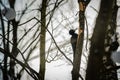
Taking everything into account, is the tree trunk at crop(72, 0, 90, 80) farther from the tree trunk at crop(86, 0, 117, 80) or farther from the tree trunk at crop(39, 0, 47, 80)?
the tree trunk at crop(39, 0, 47, 80)

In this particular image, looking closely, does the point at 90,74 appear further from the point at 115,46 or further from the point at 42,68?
the point at 42,68

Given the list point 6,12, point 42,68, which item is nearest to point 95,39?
point 6,12

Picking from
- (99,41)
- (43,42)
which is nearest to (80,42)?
(99,41)

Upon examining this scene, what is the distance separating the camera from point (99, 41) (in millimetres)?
2277

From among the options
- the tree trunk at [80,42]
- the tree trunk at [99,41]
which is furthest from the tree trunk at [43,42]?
the tree trunk at [99,41]

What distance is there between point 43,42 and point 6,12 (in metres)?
2.38

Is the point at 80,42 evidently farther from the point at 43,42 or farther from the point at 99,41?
the point at 43,42

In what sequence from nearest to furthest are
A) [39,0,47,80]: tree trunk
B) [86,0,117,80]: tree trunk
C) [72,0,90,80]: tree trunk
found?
[86,0,117,80]: tree trunk, [72,0,90,80]: tree trunk, [39,0,47,80]: tree trunk

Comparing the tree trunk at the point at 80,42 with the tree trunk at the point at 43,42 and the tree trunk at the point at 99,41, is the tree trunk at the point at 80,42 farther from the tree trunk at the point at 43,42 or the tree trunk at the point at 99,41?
the tree trunk at the point at 43,42

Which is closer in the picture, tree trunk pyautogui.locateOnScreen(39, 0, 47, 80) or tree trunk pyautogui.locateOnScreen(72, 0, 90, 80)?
tree trunk pyautogui.locateOnScreen(72, 0, 90, 80)

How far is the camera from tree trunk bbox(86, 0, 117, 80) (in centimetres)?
227

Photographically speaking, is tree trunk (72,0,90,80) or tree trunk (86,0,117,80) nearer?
tree trunk (86,0,117,80)

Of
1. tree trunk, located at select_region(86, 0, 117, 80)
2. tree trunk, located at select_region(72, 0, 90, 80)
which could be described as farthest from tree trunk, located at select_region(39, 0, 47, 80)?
tree trunk, located at select_region(86, 0, 117, 80)

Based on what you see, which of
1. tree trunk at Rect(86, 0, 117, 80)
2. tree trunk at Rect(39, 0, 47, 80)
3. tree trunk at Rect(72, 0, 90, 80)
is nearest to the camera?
tree trunk at Rect(86, 0, 117, 80)
